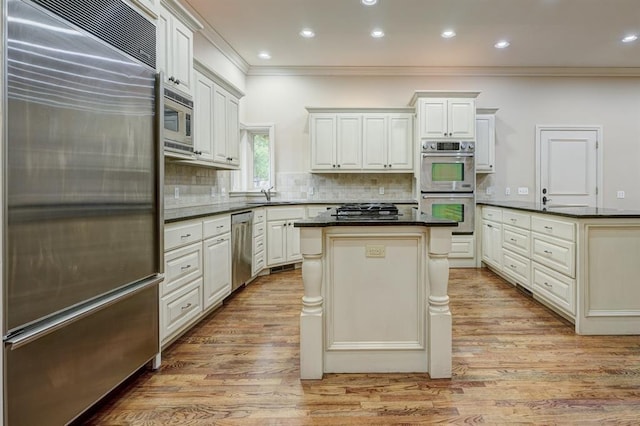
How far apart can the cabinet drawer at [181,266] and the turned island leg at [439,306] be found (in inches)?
65.6

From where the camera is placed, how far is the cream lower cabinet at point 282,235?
4793 mm

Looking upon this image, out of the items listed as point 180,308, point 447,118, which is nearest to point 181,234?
point 180,308

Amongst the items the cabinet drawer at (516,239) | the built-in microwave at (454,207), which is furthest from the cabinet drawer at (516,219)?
the built-in microwave at (454,207)

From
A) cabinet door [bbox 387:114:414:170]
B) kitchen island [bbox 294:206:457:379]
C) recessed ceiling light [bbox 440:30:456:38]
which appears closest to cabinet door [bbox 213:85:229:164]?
kitchen island [bbox 294:206:457:379]

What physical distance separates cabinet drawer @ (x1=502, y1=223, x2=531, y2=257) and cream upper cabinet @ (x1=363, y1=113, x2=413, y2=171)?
1.68m

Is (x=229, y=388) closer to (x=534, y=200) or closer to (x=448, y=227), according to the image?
(x=448, y=227)

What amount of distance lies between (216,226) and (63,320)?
1.80 m

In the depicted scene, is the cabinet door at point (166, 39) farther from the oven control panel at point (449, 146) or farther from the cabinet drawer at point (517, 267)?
the cabinet drawer at point (517, 267)

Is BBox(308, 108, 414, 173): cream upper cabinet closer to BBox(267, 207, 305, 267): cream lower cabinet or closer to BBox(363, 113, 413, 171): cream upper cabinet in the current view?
BBox(363, 113, 413, 171): cream upper cabinet

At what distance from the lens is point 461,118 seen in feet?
16.6

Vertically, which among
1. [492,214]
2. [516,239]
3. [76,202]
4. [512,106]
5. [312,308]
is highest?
[512,106]

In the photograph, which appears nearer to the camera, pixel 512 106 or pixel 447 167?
pixel 447 167

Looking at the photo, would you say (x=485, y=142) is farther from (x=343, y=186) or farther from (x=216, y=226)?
(x=216, y=226)

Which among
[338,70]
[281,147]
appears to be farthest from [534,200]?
[281,147]
